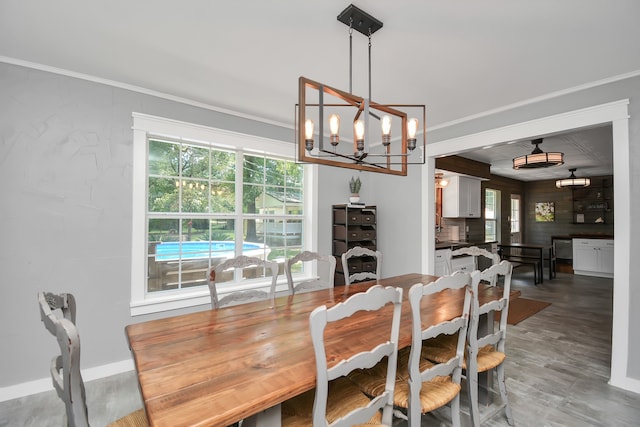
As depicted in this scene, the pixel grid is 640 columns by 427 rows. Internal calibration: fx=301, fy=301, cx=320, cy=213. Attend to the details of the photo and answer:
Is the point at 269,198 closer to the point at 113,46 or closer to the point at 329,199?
A: the point at 329,199

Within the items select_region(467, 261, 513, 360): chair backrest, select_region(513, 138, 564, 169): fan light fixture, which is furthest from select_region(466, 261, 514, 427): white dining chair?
select_region(513, 138, 564, 169): fan light fixture

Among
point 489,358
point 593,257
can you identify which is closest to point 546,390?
point 489,358

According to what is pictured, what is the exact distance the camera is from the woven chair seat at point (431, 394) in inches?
59.1

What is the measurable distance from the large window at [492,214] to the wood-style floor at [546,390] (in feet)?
13.8

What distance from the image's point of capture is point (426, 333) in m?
1.46

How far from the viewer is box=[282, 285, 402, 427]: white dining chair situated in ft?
3.52

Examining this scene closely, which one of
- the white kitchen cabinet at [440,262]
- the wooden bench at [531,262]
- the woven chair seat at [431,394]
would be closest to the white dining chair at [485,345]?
the woven chair seat at [431,394]

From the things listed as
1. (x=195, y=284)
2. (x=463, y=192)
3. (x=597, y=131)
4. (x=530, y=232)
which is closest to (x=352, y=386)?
(x=195, y=284)

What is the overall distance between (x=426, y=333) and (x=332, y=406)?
1.85 feet

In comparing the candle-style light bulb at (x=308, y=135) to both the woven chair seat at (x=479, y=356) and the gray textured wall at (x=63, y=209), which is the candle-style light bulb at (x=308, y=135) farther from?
the gray textured wall at (x=63, y=209)

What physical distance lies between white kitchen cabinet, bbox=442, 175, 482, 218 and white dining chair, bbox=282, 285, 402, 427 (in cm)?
526

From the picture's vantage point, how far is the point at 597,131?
433cm

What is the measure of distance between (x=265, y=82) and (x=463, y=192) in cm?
505

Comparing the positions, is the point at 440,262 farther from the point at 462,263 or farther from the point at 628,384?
the point at 628,384
